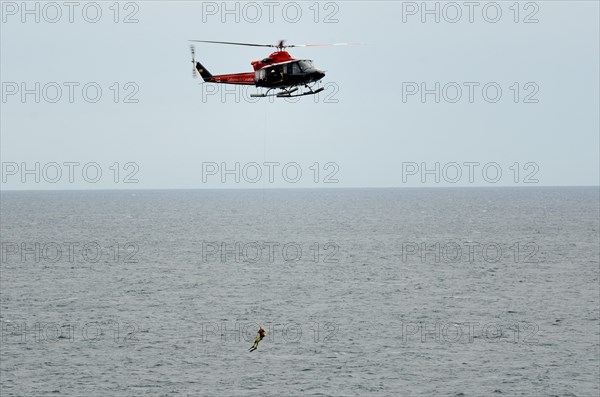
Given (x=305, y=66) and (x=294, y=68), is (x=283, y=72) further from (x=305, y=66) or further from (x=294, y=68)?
(x=305, y=66)

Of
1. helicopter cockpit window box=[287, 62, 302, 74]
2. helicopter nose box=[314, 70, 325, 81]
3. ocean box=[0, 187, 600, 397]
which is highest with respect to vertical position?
helicopter cockpit window box=[287, 62, 302, 74]

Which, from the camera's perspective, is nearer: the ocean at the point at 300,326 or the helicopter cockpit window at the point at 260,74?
the helicopter cockpit window at the point at 260,74

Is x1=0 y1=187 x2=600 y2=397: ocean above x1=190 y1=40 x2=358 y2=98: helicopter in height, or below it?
below

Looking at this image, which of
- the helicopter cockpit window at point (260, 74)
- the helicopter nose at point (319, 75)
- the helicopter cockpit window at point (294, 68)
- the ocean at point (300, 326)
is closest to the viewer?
the helicopter cockpit window at point (294, 68)

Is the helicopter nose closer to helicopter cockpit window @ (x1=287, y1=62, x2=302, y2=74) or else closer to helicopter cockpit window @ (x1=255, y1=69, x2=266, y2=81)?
helicopter cockpit window @ (x1=287, y1=62, x2=302, y2=74)

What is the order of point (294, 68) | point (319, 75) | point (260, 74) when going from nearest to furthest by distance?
point (294, 68) → point (319, 75) → point (260, 74)

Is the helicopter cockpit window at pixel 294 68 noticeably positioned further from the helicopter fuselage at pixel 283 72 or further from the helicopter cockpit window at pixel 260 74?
the helicopter cockpit window at pixel 260 74

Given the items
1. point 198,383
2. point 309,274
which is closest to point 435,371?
point 198,383

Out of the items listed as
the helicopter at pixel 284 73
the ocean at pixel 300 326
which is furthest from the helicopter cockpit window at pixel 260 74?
the ocean at pixel 300 326

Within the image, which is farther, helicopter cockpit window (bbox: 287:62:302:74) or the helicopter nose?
the helicopter nose

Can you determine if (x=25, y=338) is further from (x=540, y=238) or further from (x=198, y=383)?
(x=540, y=238)

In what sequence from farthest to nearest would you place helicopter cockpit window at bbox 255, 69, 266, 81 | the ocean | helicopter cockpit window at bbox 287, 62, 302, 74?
the ocean → helicopter cockpit window at bbox 255, 69, 266, 81 → helicopter cockpit window at bbox 287, 62, 302, 74

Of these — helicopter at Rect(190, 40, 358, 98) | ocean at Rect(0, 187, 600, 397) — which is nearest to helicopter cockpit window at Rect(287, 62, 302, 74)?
helicopter at Rect(190, 40, 358, 98)

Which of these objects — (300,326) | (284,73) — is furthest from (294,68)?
(300,326)
